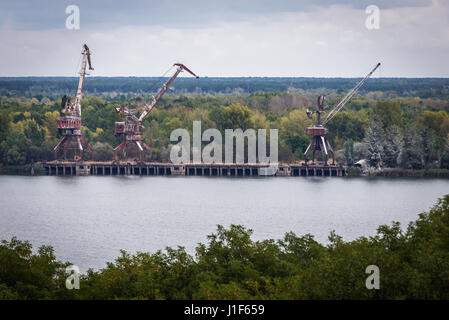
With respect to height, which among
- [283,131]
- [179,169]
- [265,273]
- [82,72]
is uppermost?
[82,72]

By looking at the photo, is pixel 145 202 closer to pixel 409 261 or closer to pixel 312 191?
pixel 312 191

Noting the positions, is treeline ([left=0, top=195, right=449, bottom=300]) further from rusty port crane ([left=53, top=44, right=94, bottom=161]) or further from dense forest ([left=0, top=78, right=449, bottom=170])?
rusty port crane ([left=53, top=44, right=94, bottom=161])

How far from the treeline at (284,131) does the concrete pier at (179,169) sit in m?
1.90

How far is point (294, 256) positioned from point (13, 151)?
55.1 metres

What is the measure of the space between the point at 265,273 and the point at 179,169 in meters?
53.6

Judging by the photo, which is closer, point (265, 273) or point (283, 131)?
point (265, 273)

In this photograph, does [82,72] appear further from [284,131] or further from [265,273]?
[265,273]

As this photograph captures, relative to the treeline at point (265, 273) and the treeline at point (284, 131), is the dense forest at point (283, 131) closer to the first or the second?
the treeline at point (284, 131)

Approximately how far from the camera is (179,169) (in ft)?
262

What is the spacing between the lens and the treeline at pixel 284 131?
75.6 m

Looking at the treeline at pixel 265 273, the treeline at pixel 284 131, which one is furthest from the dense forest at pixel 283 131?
the treeline at pixel 265 273

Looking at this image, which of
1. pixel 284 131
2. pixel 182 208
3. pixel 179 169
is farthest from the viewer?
pixel 284 131

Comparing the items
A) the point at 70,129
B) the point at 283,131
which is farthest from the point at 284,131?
the point at 70,129
